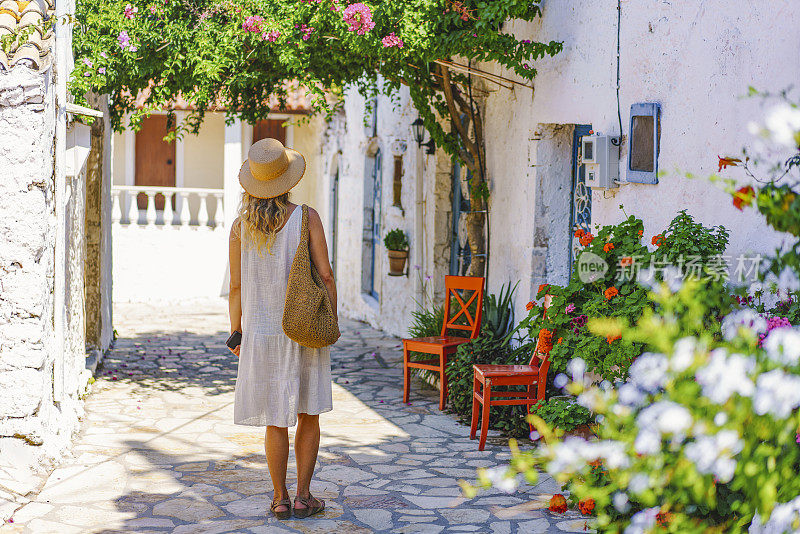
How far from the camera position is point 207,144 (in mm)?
16734

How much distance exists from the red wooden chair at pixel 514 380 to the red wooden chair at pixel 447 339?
95cm

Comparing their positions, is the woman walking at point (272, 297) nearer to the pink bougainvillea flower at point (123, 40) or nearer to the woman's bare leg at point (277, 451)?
the woman's bare leg at point (277, 451)

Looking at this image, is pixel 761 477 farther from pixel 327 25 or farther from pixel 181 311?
pixel 181 311

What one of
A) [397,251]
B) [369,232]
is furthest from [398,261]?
[369,232]

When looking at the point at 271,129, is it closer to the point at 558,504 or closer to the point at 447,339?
the point at 447,339

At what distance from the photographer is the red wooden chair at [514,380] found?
5613mm

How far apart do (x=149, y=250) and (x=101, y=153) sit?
19.9ft

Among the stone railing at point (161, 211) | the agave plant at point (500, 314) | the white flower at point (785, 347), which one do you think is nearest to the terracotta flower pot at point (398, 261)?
the agave plant at point (500, 314)

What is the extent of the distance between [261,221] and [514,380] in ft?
7.26

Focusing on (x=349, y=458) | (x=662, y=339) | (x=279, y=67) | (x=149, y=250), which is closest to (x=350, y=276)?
(x=149, y=250)

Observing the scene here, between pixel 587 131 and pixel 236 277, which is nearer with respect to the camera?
pixel 236 277

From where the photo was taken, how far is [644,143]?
5.41m

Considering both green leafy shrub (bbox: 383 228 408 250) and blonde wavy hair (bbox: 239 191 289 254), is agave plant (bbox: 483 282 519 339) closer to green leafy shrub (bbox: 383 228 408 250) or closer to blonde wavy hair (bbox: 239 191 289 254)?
green leafy shrub (bbox: 383 228 408 250)

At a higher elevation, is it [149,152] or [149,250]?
[149,152]
